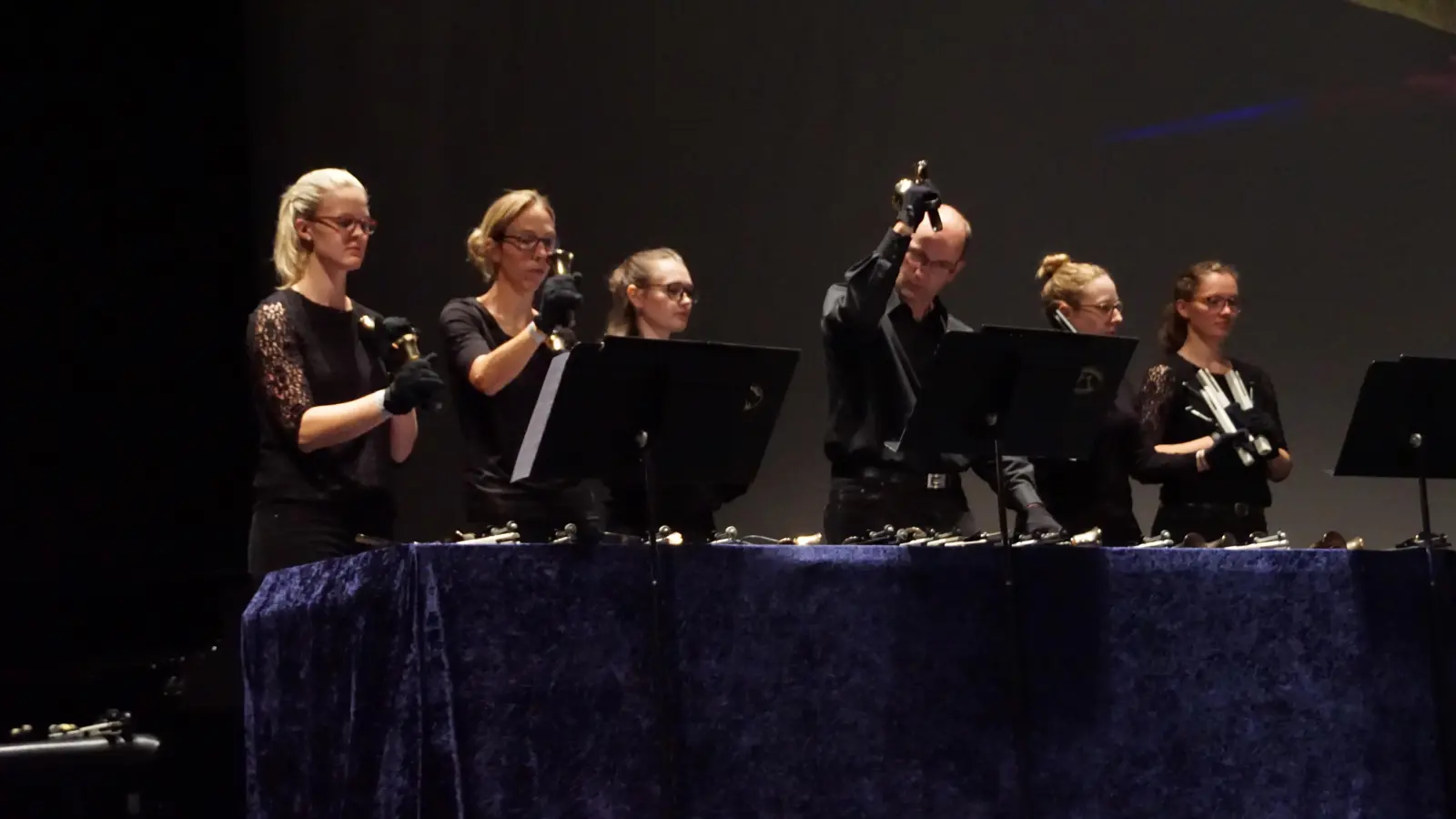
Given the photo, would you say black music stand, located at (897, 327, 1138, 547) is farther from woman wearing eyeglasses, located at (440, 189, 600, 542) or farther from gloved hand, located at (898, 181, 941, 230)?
woman wearing eyeglasses, located at (440, 189, 600, 542)

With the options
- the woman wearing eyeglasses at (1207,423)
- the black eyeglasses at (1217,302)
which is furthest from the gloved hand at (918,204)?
the black eyeglasses at (1217,302)

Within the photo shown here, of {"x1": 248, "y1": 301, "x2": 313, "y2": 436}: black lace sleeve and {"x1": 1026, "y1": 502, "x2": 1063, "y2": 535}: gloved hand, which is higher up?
{"x1": 248, "y1": 301, "x2": 313, "y2": 436}: black lace sleeve

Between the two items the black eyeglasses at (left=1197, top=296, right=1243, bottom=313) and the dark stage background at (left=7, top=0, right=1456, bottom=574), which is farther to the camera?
the dark stage background at (left=7, top=0, right=1456, bottom=574)

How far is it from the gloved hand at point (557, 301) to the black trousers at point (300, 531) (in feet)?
1.67

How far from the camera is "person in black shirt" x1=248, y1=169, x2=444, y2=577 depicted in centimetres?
286

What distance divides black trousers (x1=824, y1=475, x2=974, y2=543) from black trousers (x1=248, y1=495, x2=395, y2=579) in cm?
100

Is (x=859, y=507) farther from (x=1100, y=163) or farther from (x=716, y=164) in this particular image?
(x=1100, y=163)

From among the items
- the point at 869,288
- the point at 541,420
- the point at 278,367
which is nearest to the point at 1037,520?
the point at 869,288

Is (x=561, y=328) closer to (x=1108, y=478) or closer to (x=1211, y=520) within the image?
(x=1108, y=478)

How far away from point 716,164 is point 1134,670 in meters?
2.96

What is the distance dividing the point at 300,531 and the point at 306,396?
25 centimetres

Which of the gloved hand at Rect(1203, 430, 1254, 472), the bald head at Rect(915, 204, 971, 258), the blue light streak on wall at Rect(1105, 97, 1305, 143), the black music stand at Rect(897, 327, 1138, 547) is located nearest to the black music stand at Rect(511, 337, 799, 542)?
the black music stand at Rect(897, 327, 1138, 547)

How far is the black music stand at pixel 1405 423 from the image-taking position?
2.96 metres

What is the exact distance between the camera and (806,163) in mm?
5363
